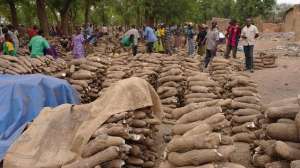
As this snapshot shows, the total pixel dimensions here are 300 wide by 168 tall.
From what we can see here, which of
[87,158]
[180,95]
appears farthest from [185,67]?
[87,158]

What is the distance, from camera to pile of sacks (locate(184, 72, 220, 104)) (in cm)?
838

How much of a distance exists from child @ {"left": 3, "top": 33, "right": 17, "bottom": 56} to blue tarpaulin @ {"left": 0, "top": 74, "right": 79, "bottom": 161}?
357 cm

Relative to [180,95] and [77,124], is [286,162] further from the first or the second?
[180,95]

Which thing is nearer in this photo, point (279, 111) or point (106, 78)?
point (279, 111)

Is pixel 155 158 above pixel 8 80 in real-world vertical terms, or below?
below

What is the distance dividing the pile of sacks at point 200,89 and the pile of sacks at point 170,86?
1.15ft

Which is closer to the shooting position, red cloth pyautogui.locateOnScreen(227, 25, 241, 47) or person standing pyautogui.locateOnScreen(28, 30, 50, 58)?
person standing pyautogui.locateOnScreen(28, 30, 50, 58)

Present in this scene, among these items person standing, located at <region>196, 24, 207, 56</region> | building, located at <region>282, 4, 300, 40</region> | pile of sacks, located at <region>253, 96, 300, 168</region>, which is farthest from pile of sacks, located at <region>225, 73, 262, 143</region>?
building, located at <region>282, 4, 300, 40</region>

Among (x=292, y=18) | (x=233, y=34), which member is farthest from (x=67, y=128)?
(x=292, y=18)

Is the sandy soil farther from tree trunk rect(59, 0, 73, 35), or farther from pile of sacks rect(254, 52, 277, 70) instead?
tree trunk rect(59, 0, 73, 35)

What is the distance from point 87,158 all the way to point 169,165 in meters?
0.94

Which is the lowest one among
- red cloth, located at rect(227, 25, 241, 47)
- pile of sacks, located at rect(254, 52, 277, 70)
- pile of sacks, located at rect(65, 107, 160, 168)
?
pile of sacks, located at rect(254, 52, 277, 70)

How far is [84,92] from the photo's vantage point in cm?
935

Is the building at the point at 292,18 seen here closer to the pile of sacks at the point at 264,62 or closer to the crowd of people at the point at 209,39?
the crowd of people at the point at 209,39
